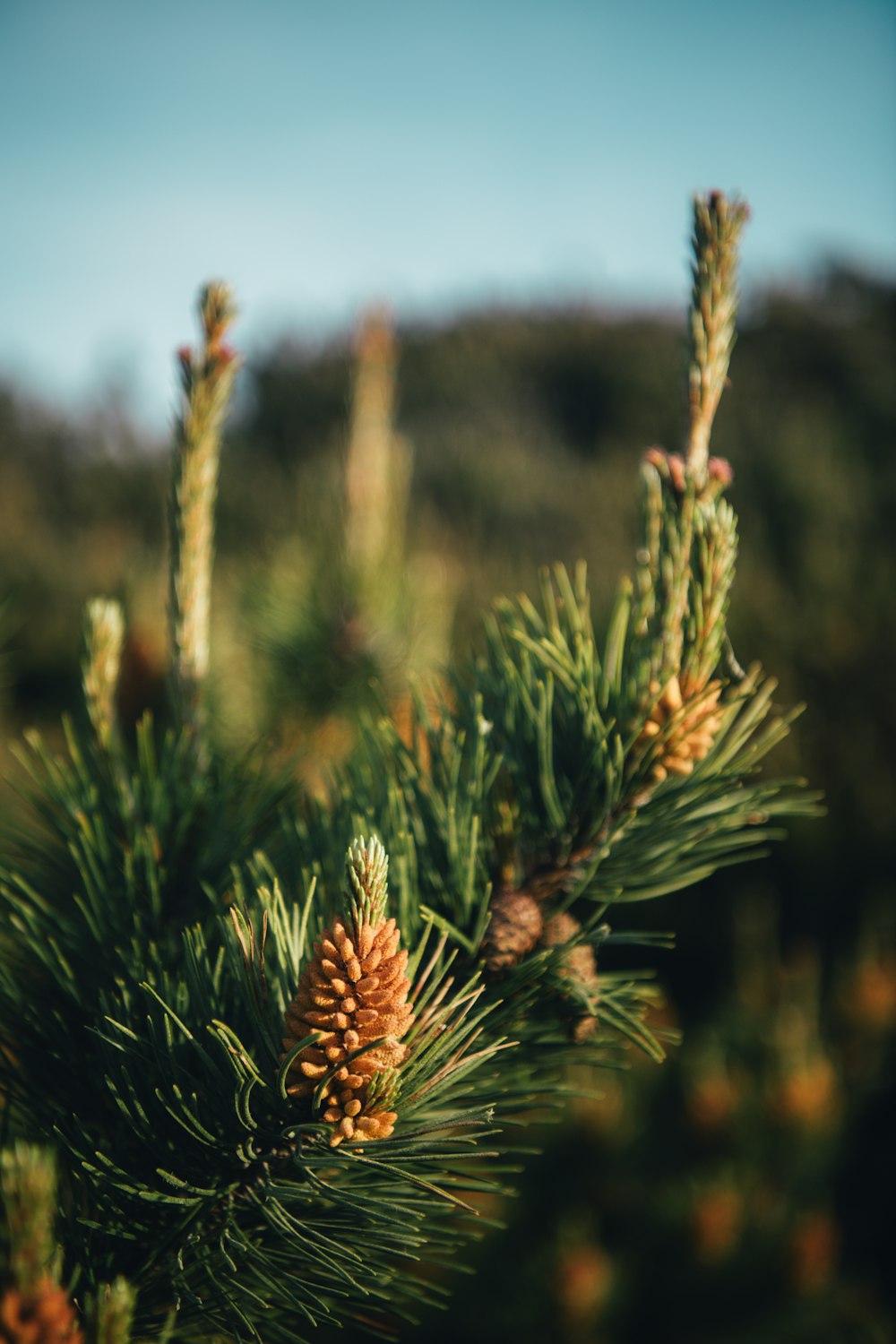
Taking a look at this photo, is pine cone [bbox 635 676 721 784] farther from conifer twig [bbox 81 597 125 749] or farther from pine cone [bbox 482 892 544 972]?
conifer twig [bbox 81 597 125 749]

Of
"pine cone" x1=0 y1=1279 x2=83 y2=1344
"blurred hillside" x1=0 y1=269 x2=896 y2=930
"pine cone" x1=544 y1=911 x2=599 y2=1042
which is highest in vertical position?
"blurred hillside" x1=0 y1=269 x2=896 y2=930

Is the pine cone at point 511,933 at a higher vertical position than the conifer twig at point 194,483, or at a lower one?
lower

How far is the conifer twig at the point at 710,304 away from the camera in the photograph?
15.6 inches

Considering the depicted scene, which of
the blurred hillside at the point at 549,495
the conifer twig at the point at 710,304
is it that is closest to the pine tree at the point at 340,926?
the conifer twig at the point at 710,304

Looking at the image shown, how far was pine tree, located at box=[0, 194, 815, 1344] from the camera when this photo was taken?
0.33 meters

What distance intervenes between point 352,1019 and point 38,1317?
0.13 m

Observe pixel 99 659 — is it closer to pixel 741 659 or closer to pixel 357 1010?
pixel 357 1010

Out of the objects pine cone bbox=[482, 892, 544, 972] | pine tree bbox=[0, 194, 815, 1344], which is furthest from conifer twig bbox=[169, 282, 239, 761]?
pine cone bbox=[482, 892, 544, 972]

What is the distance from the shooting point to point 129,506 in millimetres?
8016

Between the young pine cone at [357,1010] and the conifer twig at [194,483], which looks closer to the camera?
the young pine cone at [357,1010]

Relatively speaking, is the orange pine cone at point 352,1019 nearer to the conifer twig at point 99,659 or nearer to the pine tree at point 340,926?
the pine tree at point 340,926

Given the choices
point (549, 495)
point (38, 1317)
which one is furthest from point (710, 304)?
point (549, 495)

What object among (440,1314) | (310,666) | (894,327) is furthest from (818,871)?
(894,327)

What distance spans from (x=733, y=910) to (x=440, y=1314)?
5.83 feet
